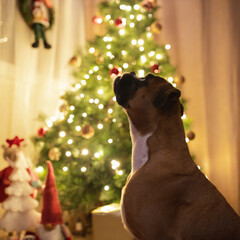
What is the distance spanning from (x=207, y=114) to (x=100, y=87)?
41.3 inches

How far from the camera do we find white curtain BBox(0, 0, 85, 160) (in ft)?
8.50

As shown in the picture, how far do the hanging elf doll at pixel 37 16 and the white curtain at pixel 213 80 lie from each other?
1.27m

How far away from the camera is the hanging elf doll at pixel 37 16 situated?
270 cm

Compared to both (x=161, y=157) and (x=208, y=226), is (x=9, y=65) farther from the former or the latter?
(x=208, y=226)

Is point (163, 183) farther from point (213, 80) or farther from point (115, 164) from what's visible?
point (213, 80)

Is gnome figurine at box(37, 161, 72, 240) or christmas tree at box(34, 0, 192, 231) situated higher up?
christmas tree at box(34, 0, 192, 231)

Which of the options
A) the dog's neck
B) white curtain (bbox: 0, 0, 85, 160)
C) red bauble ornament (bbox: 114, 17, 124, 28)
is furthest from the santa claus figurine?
the dog's neck

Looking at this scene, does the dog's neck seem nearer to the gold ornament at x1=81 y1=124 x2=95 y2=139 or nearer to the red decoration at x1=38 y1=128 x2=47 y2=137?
the gold ornament at x1=81 y1=124 x2=95 y2=139

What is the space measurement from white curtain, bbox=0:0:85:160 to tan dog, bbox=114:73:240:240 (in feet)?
5.87

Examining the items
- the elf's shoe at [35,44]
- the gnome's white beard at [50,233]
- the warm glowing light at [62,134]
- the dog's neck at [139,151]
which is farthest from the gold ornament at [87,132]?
the dog's neck at [139,151]

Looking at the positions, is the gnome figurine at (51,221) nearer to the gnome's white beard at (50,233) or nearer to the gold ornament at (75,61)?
the gnome's white beard at (50,233)

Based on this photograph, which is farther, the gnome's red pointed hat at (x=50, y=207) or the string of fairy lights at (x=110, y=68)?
the string of fairy lights at (x=110, y=68)

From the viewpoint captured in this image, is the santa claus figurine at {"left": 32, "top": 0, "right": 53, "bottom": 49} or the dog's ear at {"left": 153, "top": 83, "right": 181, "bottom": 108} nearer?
the dog's ear at {"left": 153, "top": 83, "right": 181, "bottom": 108}

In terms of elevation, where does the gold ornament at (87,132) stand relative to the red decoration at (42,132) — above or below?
above
